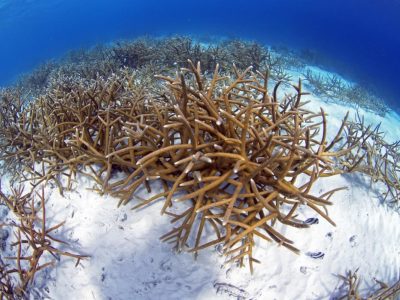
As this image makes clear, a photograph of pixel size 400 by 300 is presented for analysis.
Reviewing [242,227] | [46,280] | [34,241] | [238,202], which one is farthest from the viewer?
[46,280]

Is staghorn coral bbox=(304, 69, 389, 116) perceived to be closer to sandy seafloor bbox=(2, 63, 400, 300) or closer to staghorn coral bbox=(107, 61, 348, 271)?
sandy seafloor bbox=(2, 63, 400, 300)

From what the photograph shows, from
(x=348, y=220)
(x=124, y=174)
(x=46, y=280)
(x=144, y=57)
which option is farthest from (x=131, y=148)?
(x=144, y=57)

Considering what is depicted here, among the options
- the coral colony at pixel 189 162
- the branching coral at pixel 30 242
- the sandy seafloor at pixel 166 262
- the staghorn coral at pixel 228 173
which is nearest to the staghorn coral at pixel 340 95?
the coral colony at pixel 189 162

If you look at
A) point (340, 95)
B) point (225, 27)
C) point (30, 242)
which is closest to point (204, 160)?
point (30, 242)

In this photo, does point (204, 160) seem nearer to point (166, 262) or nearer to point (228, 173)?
point (228, 173)

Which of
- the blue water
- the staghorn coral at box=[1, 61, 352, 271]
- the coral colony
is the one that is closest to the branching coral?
the coral colony

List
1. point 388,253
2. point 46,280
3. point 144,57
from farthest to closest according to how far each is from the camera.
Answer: point 144,57
point 388,253
point 46,280

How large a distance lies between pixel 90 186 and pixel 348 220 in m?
2.94

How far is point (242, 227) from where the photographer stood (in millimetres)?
2287

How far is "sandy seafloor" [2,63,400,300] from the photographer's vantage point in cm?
254

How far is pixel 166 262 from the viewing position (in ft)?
8.36

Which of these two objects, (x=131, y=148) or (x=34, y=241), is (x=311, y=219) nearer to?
(x=131, y=148)

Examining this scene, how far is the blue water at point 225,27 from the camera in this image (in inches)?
1287

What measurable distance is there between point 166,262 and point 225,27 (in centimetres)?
4906
